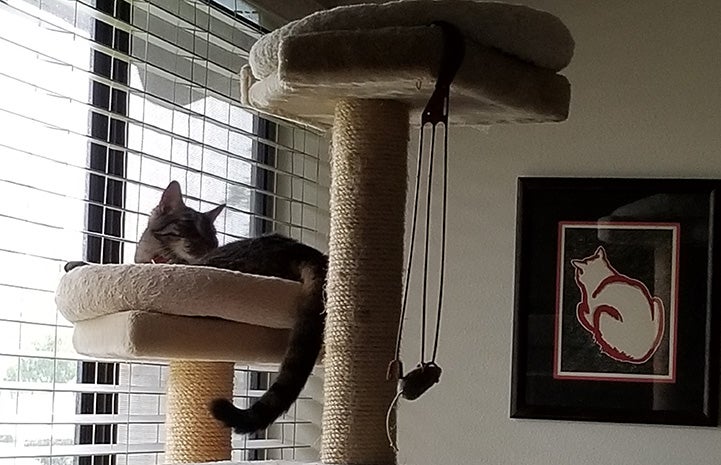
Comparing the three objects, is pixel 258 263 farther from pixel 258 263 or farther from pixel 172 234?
pixel 172 234

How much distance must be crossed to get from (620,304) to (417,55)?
121cm

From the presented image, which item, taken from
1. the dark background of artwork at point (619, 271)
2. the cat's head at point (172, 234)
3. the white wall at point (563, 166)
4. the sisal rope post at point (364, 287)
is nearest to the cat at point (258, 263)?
the cat's head at point (172, 234)

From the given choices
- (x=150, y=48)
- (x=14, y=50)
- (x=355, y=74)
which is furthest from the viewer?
(x=150, y=48)

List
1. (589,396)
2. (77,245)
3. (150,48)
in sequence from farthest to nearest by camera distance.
Answer: (589,396)
(150,48)
(77,245)

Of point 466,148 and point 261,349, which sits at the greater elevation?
point 466,148

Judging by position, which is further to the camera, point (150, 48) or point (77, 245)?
point (150, 48)

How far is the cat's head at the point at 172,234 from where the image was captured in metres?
1.78

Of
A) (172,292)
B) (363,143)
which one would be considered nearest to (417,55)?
(363,143)

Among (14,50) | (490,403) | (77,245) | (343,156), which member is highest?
(14,50)

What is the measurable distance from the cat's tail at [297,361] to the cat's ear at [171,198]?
35cm

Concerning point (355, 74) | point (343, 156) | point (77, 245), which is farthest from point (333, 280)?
point (77, 245)

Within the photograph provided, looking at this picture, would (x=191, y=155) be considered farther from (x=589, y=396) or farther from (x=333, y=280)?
(x=589, y=396)

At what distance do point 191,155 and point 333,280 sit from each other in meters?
0.78

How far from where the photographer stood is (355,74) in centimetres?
123
